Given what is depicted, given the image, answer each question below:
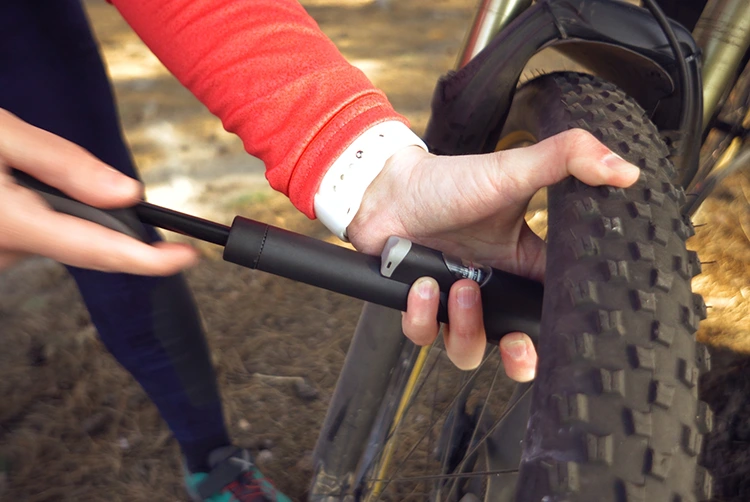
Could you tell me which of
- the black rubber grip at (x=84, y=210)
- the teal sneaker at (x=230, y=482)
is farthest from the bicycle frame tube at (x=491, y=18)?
the teal sneaker at (x=230, y=482)

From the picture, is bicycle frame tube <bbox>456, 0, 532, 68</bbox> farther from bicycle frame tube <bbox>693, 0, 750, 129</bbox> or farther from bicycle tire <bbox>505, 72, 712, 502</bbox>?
bicycle tire <bbox>505, 72, 712, 502</bbox>

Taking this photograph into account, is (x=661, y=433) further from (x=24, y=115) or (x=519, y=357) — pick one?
(x=24, y=115)

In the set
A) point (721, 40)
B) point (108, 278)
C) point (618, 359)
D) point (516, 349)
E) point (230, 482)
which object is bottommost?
point (230, 482)

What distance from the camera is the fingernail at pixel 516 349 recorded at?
21.9 inches

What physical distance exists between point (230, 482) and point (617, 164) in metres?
0.92

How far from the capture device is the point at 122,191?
488 mm

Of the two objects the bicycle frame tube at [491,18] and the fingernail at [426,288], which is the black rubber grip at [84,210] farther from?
the bicycle frame tube at [491,18]

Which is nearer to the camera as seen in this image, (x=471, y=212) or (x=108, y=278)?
(x=471, y=212)

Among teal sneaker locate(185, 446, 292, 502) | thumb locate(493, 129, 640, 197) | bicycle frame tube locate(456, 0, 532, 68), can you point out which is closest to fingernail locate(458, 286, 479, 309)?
thumb locate(493, 129, 640, 197)

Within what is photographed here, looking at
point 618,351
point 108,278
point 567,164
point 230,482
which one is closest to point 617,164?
point 567,164

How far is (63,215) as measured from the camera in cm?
48

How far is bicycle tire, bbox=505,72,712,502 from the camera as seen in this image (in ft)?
1.18

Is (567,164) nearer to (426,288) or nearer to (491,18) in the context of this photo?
(426,288)

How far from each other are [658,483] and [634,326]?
0.30 feet
